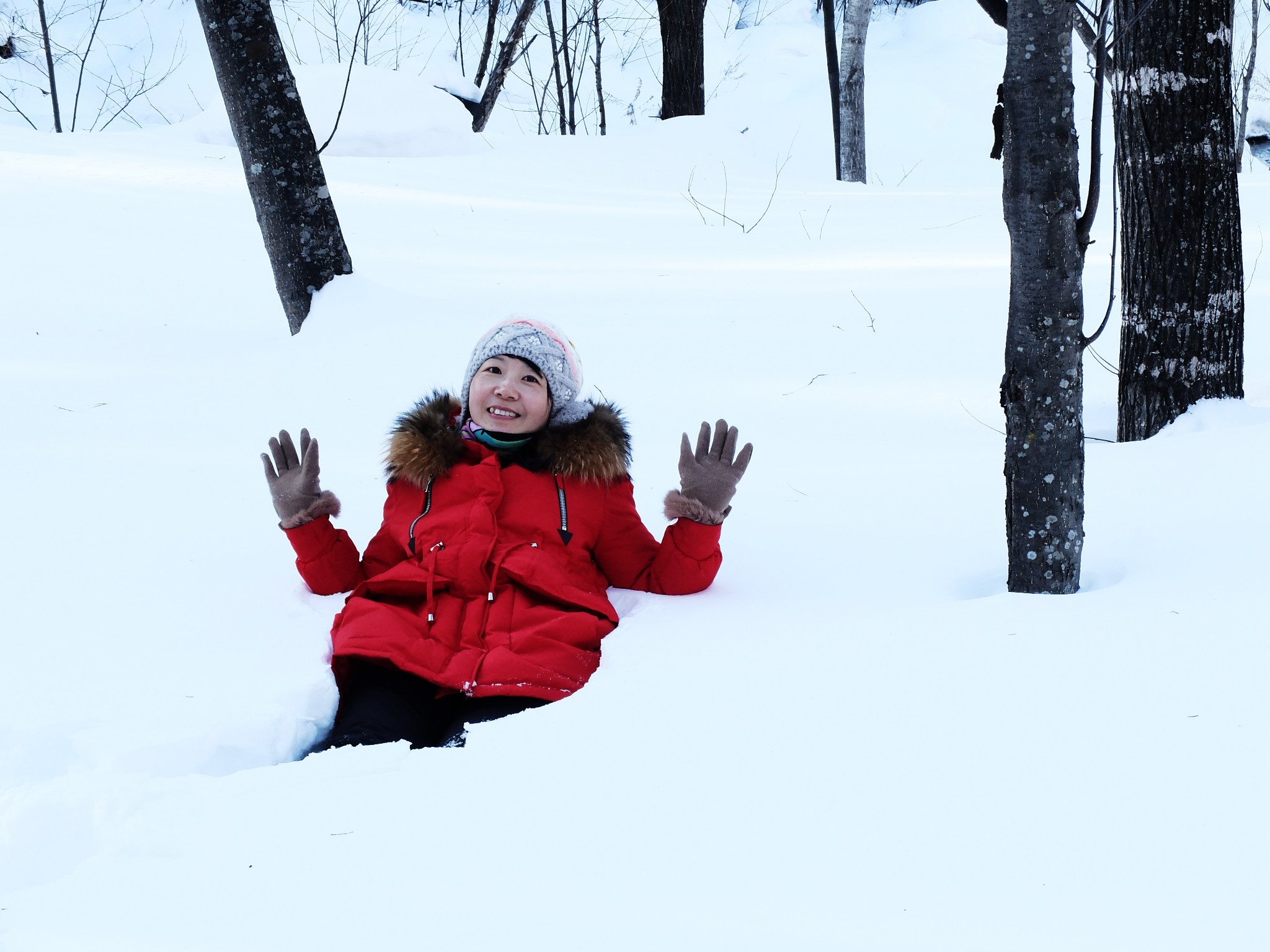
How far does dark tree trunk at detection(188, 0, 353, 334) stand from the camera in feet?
14.6

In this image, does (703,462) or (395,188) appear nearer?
(703,462)

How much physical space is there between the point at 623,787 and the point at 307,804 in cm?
44

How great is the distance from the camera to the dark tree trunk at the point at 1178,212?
10.1 ft

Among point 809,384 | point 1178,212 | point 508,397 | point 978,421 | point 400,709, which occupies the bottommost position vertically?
point 400,709

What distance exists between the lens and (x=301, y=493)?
8.00 feet

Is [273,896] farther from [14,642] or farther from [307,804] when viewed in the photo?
[14,642]

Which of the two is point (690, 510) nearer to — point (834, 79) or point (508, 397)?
point (508, 397)

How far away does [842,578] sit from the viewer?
2.57 meters

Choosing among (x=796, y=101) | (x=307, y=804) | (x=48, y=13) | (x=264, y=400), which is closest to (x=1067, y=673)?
(x=307, y=804)

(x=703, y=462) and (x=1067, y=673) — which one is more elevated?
(x=703, y=462)

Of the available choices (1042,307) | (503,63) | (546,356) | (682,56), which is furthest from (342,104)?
(682,56)

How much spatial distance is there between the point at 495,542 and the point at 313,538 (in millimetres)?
445

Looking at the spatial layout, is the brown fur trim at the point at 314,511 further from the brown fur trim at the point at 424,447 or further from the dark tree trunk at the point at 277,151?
the dark tree trunk at the point at 277,151

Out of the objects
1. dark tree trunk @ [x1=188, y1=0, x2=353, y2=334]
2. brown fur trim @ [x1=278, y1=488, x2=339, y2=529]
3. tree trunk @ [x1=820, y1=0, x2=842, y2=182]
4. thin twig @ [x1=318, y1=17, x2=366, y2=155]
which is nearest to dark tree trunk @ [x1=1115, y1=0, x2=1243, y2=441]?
brown fur trim @ [x1=278, y1=488, x2=339, y2=529]
